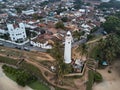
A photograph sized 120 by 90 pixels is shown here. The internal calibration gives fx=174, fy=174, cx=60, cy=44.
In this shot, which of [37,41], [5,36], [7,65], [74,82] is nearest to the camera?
[74,82]

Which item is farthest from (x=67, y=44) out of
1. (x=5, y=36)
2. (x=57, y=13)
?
(x=57, y=13)

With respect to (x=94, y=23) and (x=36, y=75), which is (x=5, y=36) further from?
(x=94, y=23)

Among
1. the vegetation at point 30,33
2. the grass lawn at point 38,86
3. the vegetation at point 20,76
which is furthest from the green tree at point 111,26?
the vegetation at point 20,76

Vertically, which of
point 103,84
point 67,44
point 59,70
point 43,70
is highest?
point 67,44

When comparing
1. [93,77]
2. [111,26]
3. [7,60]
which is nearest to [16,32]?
[7,60]

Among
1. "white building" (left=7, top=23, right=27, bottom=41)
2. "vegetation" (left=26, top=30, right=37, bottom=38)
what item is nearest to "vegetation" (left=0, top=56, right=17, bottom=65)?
"white building" (left=7, top=23, right=27, bottom=41)

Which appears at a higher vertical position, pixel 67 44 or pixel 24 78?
pixel 67 44

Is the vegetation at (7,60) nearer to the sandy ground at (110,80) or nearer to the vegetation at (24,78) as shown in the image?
the vegetation at (24,78)

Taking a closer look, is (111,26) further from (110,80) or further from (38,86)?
(38,86)
